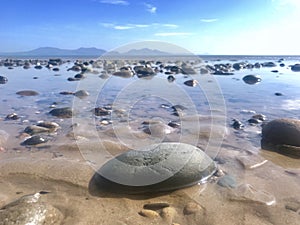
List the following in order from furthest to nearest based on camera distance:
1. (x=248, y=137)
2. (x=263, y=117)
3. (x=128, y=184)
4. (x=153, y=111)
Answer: (x=153, y=111) → (x=263, y=117) → (x=248, y=137) → (x=128, y=184)

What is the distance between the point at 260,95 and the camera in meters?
15.5

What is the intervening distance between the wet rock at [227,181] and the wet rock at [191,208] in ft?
2.77

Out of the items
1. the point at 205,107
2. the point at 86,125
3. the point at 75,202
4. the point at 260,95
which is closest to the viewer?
the point at 75,202

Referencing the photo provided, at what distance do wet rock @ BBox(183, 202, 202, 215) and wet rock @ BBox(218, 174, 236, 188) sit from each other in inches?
33.3

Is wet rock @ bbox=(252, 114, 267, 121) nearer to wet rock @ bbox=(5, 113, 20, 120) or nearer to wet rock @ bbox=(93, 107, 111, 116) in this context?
wet rock @ bbox=(93, 107, 111, 116)

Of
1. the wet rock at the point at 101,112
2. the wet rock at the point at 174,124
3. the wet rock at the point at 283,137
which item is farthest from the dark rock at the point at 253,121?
the wet rock at the point at 101,112

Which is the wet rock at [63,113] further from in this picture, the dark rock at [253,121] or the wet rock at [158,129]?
the dark rock at [253,121]

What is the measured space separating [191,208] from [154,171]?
875 mm

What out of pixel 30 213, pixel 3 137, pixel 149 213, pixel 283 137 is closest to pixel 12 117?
pixel 3 137

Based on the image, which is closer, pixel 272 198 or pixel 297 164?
pixel 272 198

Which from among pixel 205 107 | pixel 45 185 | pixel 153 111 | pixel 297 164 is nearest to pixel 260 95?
pixel 205 107

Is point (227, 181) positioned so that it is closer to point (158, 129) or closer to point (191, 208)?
point (191, 208)

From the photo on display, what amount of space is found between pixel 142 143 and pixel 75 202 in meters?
3.05

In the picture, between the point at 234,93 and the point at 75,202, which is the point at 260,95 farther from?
the point at 75,202
